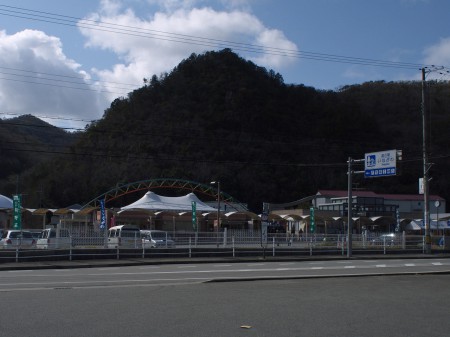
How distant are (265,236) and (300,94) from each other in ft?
283

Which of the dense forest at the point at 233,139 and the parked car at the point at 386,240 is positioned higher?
the dense forest at the point at 233,139

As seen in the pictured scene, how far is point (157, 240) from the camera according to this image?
33.1m

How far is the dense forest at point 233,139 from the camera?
86625 mm

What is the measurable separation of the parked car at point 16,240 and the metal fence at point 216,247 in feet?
0.73

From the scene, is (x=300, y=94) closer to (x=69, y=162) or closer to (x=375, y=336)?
(x=69, y=162)

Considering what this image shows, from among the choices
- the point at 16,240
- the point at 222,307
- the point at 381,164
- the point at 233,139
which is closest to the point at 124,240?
the point at 16,240

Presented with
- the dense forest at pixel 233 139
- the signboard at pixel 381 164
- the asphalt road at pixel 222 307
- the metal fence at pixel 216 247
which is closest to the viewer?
the asphalt road at pixel 222 307

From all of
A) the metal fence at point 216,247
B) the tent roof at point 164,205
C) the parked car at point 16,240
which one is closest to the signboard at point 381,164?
the metal fence at point 216,247

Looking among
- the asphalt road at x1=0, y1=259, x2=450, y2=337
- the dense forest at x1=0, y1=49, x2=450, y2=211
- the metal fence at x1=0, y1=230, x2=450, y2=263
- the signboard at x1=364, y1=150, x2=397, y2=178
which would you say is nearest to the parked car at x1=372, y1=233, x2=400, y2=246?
the metal fence at x1=0, y1=230, x2=450, y2=263

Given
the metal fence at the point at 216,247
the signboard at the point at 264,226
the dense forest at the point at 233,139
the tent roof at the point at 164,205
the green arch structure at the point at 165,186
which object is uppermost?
the dense forest at the point at 233,139

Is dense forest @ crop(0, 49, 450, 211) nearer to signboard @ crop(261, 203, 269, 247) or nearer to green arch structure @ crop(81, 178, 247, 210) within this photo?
green arch structure @ crop(81, 178, 247, 210)

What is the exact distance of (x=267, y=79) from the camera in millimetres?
114875

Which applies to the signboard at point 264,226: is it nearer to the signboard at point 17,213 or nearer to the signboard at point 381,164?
the signboard at point 381,164

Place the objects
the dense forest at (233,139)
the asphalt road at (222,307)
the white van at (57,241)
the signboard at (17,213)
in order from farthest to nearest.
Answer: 1. the dense forest at (233,139)
2. the signboard at (17,213)
3. the white van at (57,241)
4. the asphalt road at (222,307)
